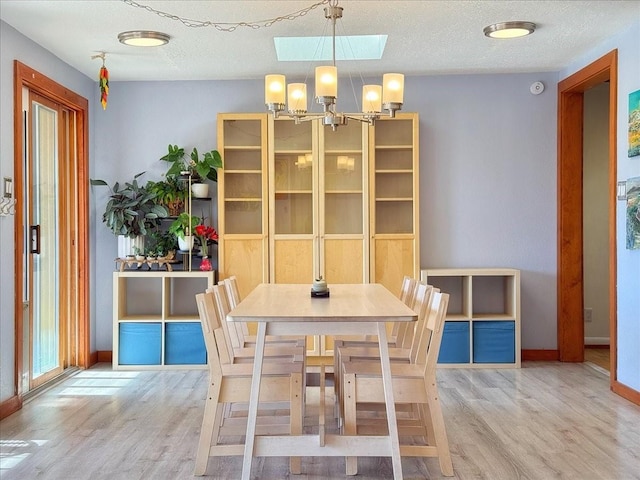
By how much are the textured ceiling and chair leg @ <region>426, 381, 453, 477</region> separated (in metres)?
2.22

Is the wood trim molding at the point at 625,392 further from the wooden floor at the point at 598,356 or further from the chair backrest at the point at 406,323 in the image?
the chair backrest at the point at 406,323

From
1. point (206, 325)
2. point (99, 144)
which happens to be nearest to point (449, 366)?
point (206, 325)

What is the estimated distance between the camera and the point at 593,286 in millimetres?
6637

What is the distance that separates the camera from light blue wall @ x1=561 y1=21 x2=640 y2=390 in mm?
4453

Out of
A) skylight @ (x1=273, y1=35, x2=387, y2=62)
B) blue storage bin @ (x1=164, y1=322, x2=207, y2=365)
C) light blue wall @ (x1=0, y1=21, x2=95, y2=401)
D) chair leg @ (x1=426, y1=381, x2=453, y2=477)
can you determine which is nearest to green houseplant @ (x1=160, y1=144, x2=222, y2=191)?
skylight @ (x1=273, y1=35, x2=387, y2=62)

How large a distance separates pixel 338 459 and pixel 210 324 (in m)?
0.97

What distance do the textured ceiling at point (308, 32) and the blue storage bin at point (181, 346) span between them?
213 centimetres

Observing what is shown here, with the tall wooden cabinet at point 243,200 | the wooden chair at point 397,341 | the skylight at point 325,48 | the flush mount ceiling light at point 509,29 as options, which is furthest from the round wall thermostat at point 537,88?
the wooden chair at point 397,341

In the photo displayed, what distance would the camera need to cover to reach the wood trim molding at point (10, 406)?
4.15 m

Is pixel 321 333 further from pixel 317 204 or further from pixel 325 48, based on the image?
pixel 325 48

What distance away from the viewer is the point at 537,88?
19.4 ft

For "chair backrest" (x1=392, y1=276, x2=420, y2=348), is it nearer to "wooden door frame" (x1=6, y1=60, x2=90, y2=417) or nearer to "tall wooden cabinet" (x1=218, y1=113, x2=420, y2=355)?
"tall wooden cabinet" (x1=218, y1=113, x2=420, y2=355)

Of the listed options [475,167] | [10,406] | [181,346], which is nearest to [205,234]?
[181,346]

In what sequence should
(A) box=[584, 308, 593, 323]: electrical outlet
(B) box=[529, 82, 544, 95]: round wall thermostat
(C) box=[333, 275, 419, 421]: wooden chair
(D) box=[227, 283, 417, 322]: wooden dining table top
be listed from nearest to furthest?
(D) box=[227, 283, 417, 322]: wooden dining table top
(C) box=[333, 275, 419, 421]: wooden chair
(B) box=[529, 82, 544, 95]: round wall thermostat
(A) box=[584, 308, 593, 323]: electrical outlet
